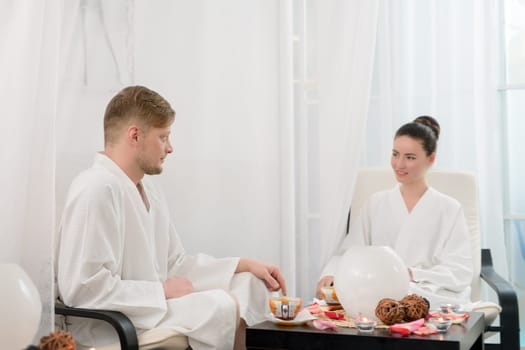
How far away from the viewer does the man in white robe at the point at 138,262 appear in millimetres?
2453

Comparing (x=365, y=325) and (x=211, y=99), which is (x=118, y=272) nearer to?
(x=365, y=325)

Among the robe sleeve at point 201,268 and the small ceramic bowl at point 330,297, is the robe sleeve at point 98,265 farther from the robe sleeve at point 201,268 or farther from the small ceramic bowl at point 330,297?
the small ceramic bowl at point 330,297

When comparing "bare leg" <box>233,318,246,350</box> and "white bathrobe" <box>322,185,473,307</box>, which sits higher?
"white bathrobe" <box>322,185,473,307</box>

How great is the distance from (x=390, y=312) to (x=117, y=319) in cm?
80

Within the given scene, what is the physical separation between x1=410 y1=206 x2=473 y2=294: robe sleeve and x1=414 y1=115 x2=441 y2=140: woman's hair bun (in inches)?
14.7

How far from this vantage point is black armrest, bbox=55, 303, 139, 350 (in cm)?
229

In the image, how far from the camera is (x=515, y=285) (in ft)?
12.5

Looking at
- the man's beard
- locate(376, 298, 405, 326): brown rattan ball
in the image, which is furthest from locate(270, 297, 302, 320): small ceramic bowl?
the man's beard

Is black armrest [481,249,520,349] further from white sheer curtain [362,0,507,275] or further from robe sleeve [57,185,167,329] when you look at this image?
robe sleeve [57,185,167,329]

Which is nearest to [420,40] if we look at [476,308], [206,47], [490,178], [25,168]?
[490,178]

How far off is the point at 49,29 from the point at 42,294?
72 centimetres

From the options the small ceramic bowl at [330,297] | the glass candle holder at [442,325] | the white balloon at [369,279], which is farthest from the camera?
the small ceramic bowl at [330,297]

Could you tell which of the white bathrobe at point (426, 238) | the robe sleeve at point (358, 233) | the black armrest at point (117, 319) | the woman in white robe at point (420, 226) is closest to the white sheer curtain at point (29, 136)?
the black armrest at point (117, 319)

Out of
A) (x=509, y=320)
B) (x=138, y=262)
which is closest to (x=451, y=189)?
(x=509, y=320)
